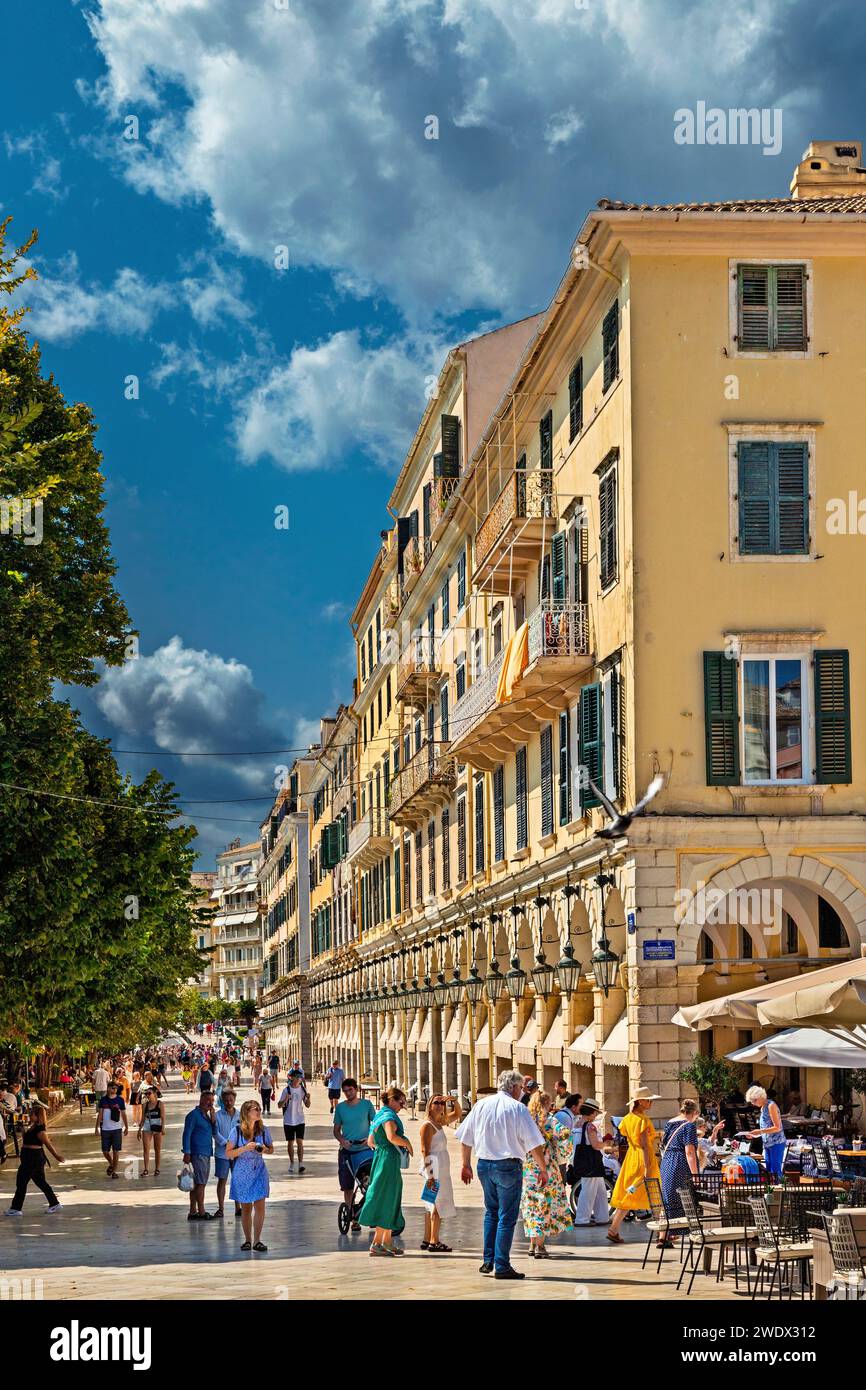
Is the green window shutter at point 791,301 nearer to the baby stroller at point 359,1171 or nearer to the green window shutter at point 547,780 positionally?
the green window shutter at point 547,780

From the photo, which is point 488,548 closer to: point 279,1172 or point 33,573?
point 33,573

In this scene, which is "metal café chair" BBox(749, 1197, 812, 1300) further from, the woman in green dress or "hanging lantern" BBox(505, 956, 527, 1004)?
"hanging lantern" BBox(505, 956, 527, 1004)

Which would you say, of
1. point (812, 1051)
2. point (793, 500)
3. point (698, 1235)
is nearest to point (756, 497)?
point (793, 500)

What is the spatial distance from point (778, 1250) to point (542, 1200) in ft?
13.3

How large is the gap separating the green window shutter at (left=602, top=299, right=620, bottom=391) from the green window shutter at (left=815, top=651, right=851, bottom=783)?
562 centimetres

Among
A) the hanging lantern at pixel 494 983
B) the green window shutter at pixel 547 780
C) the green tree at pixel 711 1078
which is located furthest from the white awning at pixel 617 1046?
the hanging lantern at pixel 494 983

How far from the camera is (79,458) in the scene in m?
30.4

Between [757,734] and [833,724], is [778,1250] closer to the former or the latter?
[757,734]

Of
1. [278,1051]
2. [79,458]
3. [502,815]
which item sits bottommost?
[278,1051]

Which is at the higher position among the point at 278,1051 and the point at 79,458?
the point at 79,458
